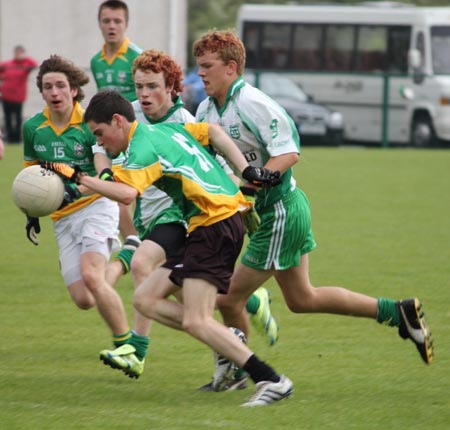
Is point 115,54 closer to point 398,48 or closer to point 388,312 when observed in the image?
point 388,312

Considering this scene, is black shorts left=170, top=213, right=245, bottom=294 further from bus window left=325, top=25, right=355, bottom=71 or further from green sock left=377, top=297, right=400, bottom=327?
bus window left=325, top=25, right=355, bottom=71

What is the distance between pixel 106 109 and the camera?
19.9ft

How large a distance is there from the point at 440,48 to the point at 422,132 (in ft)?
6.64

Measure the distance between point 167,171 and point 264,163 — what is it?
95 cm

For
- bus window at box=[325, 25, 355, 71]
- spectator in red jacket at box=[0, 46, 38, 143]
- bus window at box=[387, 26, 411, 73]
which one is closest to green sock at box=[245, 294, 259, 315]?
spectator in red jacket at box=[0, 46, 38, 143]

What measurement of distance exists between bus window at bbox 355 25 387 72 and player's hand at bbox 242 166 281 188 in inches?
861

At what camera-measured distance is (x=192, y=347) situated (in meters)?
7.96

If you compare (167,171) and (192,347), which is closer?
(167,171)

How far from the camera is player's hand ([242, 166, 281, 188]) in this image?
6.27 metres

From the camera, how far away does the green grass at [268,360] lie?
6004 mm

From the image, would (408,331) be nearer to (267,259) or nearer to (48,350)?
(267,259)

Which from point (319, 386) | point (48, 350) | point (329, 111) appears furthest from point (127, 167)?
point (329, 111)

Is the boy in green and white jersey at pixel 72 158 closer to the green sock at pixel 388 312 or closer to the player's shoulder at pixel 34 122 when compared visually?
the player's shoulder at pixel 34 122

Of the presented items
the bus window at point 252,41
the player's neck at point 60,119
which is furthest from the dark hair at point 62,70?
the bus window at point 252,41
